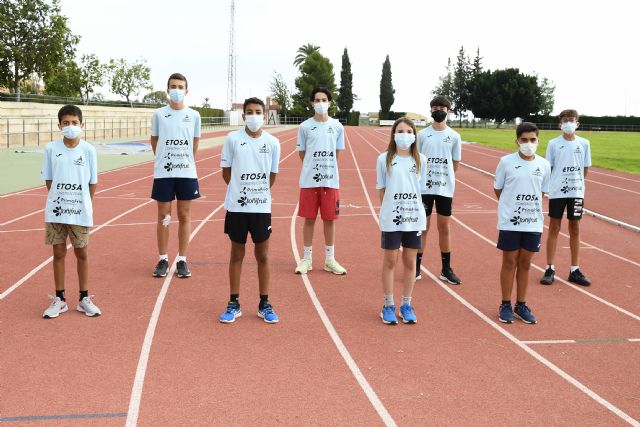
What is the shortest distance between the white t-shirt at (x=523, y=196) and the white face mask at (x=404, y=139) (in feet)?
2.93

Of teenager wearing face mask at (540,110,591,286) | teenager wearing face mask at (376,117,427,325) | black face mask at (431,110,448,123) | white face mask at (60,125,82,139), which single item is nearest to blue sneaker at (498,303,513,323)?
teenager wearing face mask at (376,117,427,325)

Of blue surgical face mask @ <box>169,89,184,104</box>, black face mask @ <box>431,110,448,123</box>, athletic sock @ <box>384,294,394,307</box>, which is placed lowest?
athletic sock @ <box>384,294,394,307</box>

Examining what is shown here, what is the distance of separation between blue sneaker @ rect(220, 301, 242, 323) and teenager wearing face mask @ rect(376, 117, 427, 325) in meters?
1.22

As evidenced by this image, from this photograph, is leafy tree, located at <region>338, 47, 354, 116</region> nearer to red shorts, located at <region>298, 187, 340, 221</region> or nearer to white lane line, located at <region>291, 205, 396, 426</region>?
red shorts, located at <region>298, 187, 340, 221</region>

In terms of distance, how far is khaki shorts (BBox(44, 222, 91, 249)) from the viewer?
538 cm

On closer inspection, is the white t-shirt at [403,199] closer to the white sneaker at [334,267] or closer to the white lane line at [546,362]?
the white lane line at [546,362]

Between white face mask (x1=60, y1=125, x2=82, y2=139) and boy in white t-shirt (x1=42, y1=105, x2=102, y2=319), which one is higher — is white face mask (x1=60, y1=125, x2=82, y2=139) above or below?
above

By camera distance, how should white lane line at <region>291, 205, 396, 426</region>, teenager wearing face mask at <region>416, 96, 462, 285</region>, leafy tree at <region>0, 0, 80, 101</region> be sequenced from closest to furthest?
white lane line at <region>291, 205, 396, 426</region> → teenager wearing face mask at <region>416, 96, 462, 285</region> → leafy tree at <region>0, 0, 80, 101</region>

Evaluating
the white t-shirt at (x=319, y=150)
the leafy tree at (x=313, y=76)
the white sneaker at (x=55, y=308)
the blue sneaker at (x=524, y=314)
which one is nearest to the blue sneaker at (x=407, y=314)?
the blue sneaker at (x=524, y=314)

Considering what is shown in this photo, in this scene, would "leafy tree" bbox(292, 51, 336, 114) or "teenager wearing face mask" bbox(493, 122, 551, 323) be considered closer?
"teenager wearing face mask" bbox(493, 122, 551, 323)

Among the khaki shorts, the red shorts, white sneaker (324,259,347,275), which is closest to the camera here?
the khaki shorts

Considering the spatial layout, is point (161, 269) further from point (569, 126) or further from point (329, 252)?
point (569, 126)

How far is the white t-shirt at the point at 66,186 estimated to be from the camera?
17.6 ft

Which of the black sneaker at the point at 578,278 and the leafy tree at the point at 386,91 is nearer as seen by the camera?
the black sneaker at the point at 578,278
